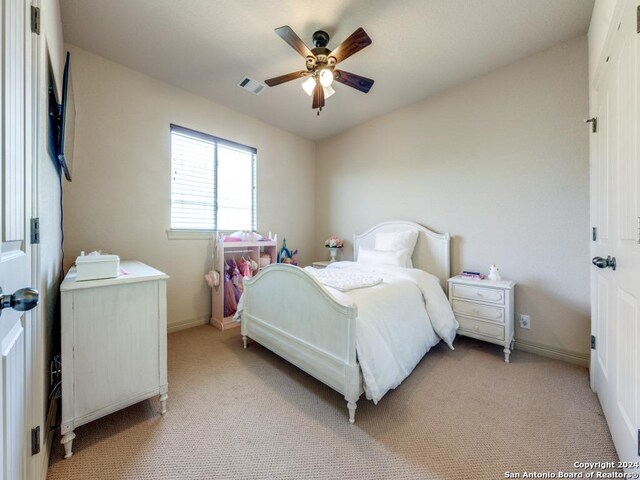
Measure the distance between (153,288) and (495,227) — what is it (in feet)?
9.87

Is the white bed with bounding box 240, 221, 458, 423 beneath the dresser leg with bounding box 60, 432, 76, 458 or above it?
above

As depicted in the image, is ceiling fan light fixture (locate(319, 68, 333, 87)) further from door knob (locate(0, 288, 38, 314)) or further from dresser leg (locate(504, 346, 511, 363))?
dresser leg (locate(504, 346, 511, 363))

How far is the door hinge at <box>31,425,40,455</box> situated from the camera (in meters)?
0.99

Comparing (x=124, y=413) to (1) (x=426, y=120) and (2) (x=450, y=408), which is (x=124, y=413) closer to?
(2) (x=450, y=408)

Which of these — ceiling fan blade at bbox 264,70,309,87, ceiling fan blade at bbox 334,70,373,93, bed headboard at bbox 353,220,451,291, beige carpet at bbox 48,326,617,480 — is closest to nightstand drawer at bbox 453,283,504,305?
bed headboard at bbox 353,220,451,291

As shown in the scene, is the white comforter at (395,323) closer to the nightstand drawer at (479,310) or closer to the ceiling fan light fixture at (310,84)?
the nightstand drawer at (479,310)

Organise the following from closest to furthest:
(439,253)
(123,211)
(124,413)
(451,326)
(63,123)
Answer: (63,123)
(124,413)
(451,326)
(123,211)
(439,253)

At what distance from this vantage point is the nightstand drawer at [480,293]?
2287 mm

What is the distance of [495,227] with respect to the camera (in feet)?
8.56

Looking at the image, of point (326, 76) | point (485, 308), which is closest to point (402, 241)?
point (485, 308)

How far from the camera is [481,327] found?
93.8 inches

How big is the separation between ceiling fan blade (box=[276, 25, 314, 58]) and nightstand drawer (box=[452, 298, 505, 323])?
2.54 meters

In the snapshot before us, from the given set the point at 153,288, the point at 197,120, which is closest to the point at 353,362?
the point at 153,288

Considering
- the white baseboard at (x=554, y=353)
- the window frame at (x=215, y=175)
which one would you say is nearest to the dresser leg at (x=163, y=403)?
the window frame at (x=215, y=175)
